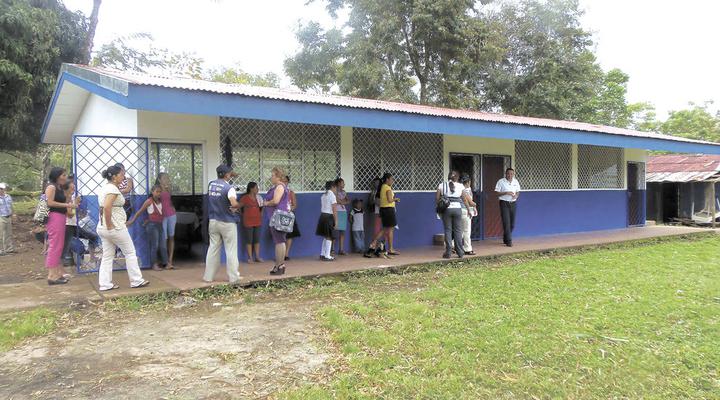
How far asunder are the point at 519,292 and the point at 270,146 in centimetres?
429

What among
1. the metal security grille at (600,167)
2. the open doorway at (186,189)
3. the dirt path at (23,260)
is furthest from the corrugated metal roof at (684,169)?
the dirt path at (23,260)

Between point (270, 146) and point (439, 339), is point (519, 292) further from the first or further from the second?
point (270, 146)

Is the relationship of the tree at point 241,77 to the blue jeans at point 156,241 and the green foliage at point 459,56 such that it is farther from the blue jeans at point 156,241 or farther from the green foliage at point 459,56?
the blue jeans at point 156,241

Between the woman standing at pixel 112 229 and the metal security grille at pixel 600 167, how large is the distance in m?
10.4

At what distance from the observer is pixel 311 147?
26.8 feet

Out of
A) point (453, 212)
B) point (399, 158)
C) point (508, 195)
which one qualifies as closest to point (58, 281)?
point (453, 212)

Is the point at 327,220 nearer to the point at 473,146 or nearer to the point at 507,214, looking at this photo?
the point at 507,214

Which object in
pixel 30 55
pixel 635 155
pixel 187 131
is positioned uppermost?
pixel 30 55

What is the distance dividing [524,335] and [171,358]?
114 inches

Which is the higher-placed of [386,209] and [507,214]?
[386,209]

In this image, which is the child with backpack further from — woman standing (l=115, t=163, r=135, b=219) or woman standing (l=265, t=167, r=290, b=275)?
woman standing (l=265, t=167, r=290, b=275)

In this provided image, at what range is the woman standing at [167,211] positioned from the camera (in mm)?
6633

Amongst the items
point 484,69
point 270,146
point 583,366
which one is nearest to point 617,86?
point 484,69

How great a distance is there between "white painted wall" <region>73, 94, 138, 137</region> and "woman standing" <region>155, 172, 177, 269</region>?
71 cm
